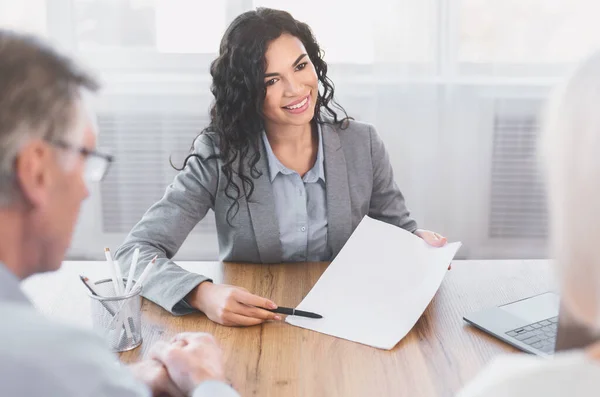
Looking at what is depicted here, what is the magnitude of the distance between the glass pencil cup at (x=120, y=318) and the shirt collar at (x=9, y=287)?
418 mm

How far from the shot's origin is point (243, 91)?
1.81 meters

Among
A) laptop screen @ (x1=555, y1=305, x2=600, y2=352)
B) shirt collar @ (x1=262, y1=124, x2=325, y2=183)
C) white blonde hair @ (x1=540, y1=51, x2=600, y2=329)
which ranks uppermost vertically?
white blonde hair @ (x1=540, y1=51, x2=600, y2=329)

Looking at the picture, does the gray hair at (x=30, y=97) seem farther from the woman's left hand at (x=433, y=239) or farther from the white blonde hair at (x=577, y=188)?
the woman's left hand at (x=433, y=239)

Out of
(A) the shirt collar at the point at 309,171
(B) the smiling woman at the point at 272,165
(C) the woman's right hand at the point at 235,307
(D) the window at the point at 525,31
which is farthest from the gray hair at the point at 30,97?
(D) the window at the point at 525,31

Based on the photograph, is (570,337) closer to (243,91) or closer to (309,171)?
(309,171)

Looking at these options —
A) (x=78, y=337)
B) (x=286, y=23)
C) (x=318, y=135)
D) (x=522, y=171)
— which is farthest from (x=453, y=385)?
(x=522, y=171)

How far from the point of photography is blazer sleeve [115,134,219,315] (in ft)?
4.59

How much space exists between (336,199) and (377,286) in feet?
1.37

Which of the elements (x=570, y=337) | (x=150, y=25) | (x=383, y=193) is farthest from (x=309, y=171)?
(x=150, y=25)

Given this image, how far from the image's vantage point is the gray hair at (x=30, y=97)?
72cm

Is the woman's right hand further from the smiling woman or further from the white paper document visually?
the smiling woman

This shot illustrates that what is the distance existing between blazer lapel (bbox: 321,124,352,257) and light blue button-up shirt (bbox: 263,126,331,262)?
0.02m

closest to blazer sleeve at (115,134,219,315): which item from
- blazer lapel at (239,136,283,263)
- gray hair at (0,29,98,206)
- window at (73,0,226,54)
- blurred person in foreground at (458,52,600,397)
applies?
blazer lapel at (239,136,283,263)

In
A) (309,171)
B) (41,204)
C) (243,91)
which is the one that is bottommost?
(309,171)
